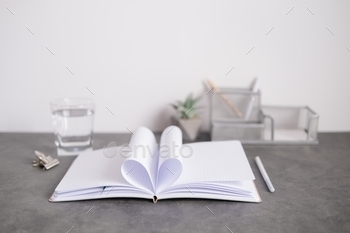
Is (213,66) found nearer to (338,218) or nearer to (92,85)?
(92,85)

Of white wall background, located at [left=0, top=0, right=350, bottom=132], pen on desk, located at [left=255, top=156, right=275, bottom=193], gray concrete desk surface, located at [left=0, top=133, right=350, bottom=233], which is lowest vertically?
gray concrete desk surface, located at [left=0, top=133, right=350, bottom=233]

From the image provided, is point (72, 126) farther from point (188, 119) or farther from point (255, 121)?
point (255, 121)

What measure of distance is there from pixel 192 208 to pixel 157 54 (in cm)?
61

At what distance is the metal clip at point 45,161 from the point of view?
44.1 inches

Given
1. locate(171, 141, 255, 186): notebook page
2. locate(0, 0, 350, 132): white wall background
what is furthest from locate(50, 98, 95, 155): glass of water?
locate(171, 141, 255, 186): notebook page

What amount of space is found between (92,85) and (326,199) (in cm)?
81

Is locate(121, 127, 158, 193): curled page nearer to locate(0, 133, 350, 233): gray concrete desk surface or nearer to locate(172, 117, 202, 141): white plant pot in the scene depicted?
locate(0, 133, 350, 233): gray concrete desk surface

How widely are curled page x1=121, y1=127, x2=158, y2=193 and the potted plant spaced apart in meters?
0.31

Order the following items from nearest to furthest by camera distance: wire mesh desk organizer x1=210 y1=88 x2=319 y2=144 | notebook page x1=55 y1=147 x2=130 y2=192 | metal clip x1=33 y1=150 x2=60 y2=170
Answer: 1. notebook page x1=55 y1=147 x2=130 y2=192
2. metal clip x1=33 y1=150 x2=60 y2=170
3. wire mesh desk organizer x1=210 y1=88 x2=319 y2=144

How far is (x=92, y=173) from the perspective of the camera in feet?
3.30

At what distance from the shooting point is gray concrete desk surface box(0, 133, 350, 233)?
837 mm

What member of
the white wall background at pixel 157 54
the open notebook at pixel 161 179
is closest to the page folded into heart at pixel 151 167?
the open notebook at pixel 161 179

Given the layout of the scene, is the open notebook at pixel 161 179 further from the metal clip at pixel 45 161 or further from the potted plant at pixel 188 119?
the potted plant at pixel 188 119

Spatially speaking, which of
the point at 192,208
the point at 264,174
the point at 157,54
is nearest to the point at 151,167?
the point at 192,208
